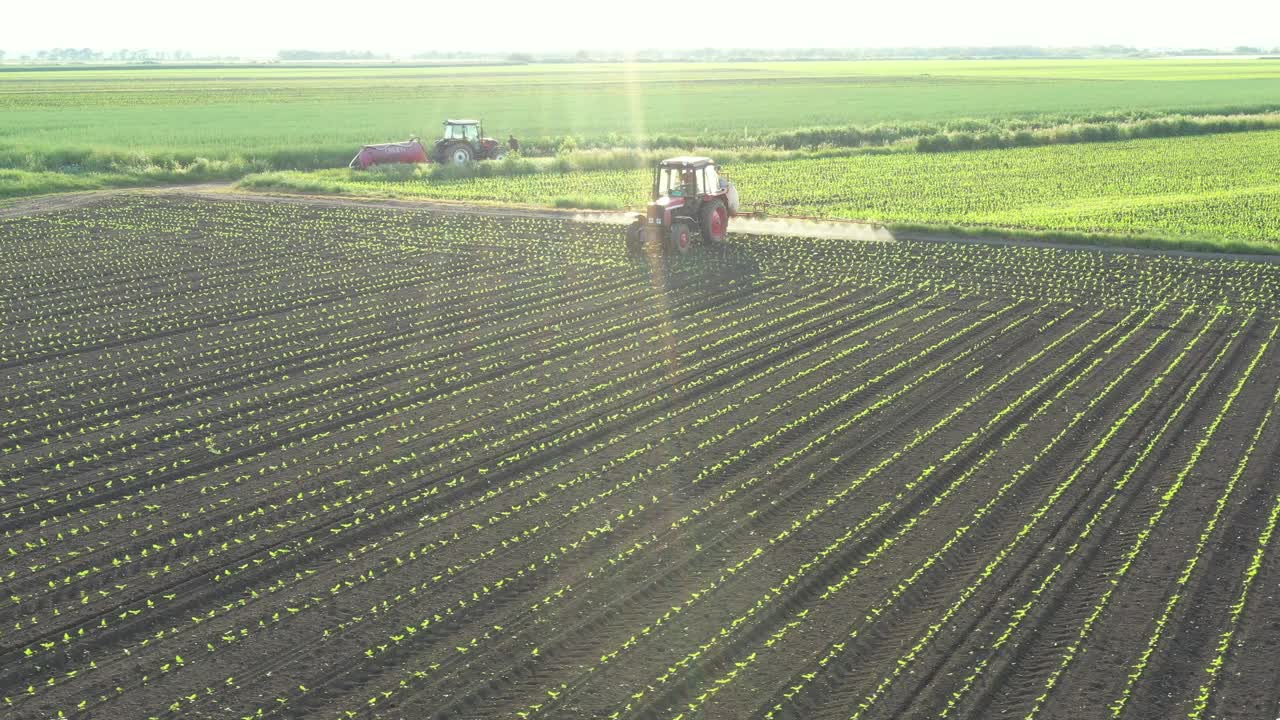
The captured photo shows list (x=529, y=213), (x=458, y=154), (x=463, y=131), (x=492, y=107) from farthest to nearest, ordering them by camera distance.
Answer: (x=492, y=107) < (x=463, y=131) < (x=458, y=154) < (x=529, y=213)

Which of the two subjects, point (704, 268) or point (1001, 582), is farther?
point (704, 268)

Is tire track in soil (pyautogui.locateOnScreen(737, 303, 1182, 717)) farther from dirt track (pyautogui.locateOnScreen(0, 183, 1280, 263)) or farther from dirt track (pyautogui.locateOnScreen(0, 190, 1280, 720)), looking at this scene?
dirt track (pyautogui.locateOnScreen(0, 183, 1280, 263))

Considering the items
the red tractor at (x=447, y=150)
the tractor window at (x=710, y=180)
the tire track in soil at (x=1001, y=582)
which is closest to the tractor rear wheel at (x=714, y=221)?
the tractor window at (x=710, y=180)

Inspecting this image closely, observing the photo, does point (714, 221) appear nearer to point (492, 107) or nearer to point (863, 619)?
point (863, 619)

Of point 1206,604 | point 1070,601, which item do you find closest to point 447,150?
point 1070,601

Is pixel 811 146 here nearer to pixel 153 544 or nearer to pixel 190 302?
pixel 190 302

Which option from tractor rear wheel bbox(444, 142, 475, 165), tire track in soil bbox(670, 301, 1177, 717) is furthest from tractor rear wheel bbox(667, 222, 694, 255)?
tractor rear wheel bbox(444, 142, 475, 165)
